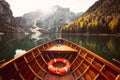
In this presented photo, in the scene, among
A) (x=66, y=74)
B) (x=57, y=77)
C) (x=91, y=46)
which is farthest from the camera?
(x=91, y=46)

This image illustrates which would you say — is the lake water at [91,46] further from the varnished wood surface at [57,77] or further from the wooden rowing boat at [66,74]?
the varnished wood surface at [57,77]

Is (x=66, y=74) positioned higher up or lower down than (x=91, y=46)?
higher up

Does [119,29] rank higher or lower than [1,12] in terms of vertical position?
lower

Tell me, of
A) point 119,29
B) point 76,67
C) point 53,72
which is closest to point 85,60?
point 76,67

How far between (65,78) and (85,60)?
1.86 m

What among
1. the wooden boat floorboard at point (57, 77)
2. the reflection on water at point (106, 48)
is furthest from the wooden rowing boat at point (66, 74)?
the reflection on water at point (106, 48)

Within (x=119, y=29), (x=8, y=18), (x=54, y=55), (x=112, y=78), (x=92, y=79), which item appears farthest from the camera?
(x=8, y=18)

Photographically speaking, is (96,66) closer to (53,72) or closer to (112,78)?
(112,78)

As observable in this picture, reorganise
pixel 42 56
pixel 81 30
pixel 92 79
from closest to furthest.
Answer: pixel 92 79
pixel 42 56
pixel 81 30

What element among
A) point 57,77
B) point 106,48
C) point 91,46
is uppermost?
point 57,77

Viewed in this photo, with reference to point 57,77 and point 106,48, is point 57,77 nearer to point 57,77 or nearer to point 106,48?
point 57,77

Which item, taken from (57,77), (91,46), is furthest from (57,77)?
(91,46)

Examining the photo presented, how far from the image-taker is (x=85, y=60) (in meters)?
8.38

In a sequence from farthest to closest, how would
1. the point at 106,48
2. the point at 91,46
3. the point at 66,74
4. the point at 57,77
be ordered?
the point at 91,46 < the point at 106,48 < the point at 66,74 < the point at 57,77
